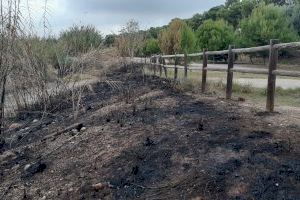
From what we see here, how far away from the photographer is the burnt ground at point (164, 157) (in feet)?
16.9

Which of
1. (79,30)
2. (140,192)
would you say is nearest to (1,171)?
(140,192)

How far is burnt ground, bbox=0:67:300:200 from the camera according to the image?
5.14m

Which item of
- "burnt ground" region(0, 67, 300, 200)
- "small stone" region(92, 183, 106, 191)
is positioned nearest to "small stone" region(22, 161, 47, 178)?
"burnt ground" region(0, 67, 300, 200)

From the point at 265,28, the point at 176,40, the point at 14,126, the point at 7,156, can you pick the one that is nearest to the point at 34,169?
the point at 7,156

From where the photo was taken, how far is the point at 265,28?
142 ft

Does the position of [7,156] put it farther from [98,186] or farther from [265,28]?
[265,28]

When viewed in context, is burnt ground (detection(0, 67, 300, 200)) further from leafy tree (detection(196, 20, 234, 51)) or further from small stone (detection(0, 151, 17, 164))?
leafy tree (detection(196, 20, 234, 51))

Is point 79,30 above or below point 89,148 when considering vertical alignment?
above

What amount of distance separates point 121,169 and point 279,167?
1789mm

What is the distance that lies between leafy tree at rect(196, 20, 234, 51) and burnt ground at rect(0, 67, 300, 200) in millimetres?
33664

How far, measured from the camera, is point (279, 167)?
5.24 metres

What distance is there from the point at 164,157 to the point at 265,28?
3888 cm

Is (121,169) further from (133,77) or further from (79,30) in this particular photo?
(133,77)

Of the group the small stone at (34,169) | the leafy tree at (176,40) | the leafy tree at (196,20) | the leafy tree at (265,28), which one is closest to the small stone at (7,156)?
the small stone at (34,169)
